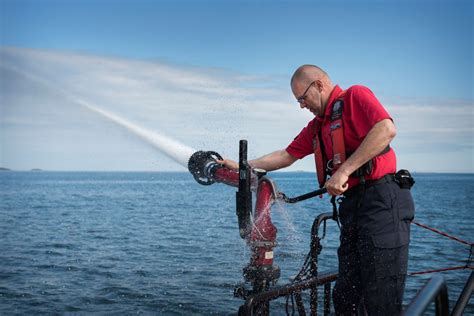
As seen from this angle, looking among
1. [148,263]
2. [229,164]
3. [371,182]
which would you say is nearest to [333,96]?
[371,182]

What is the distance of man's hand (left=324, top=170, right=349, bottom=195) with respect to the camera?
375 centimetres

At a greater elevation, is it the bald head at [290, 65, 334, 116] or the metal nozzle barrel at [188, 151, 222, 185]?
the bald head at [290, 65, 334, 116]

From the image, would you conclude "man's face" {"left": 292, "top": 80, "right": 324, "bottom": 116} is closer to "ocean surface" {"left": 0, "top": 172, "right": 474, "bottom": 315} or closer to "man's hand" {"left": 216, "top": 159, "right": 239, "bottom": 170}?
"ocean surface" {"left": 0, "top": 172, "right": 474, "bottom": 315}

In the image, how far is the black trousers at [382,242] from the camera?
3902 millimetres

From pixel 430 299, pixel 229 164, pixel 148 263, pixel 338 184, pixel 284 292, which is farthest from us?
pixel 148 263

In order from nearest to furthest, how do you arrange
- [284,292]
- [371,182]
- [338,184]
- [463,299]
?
[463,299] → [338,184] → [284,292] → [371,182]

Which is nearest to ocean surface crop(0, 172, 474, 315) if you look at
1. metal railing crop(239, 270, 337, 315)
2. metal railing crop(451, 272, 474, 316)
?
metal railing crop(239, 270, 337, 315)

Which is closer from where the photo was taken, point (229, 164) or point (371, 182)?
point (371, 182)

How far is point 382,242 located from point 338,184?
61 cm

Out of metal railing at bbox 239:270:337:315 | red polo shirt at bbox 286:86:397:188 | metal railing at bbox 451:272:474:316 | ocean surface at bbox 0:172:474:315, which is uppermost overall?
red polo shirt at bbox 286:86:397:188

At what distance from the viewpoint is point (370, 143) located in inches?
147

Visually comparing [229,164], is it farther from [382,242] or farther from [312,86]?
[382,242]

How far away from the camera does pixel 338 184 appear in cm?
375

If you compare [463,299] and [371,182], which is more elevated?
[371,182]
